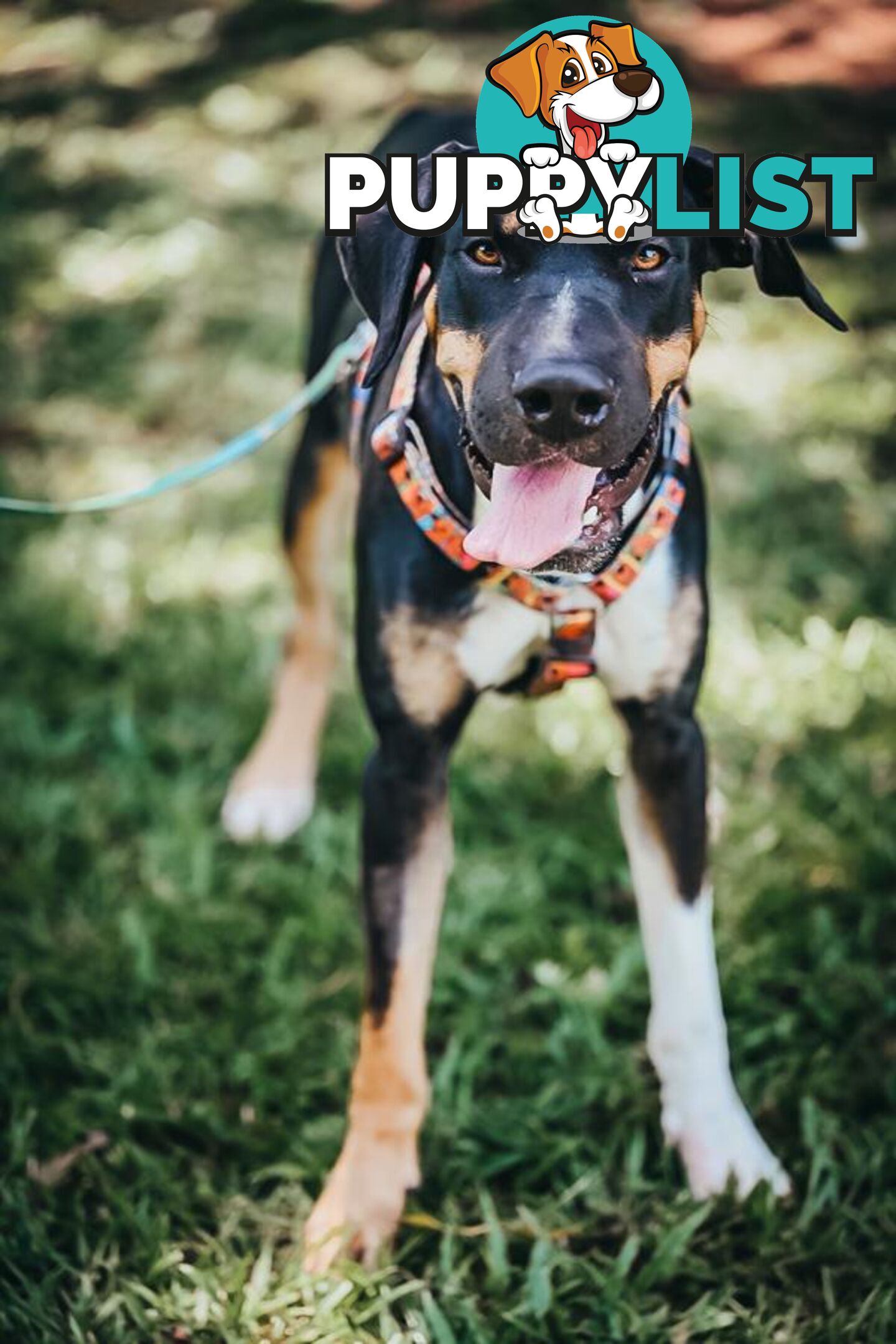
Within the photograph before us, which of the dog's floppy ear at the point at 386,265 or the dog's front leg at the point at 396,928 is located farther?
the dog's front leg at the point at 396,928

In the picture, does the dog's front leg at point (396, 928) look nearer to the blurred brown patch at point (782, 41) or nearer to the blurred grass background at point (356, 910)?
the blurred grass background at point (356, 910)

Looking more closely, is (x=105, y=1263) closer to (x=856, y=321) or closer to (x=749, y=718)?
(x=749, y=718)

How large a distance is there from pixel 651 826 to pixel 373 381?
3.33ft

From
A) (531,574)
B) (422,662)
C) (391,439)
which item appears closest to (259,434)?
(391,439)

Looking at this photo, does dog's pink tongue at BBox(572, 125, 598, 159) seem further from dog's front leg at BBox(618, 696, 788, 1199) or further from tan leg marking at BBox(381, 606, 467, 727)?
dog's front leg at BBox(618, 696, 788, 1199)

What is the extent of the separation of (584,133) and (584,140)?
0.01 metres

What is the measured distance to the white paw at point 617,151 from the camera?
2299mm

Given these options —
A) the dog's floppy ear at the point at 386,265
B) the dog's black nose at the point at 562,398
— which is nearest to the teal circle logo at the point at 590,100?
the dog's floppy ear at the point at 386,265

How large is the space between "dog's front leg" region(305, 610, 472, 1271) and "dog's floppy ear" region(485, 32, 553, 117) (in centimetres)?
92

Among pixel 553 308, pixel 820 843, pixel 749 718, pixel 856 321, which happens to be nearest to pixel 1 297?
pixel 856 321

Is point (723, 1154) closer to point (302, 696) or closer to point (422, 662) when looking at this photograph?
point (422, 662)

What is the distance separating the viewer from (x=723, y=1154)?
115 inches

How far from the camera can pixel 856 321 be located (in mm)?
6078

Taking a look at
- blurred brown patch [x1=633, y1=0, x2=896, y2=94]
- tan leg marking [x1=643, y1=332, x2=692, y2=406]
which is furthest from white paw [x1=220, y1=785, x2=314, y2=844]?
blurred brown patch [x1=633, y1=0, x2=896, y2=94]
